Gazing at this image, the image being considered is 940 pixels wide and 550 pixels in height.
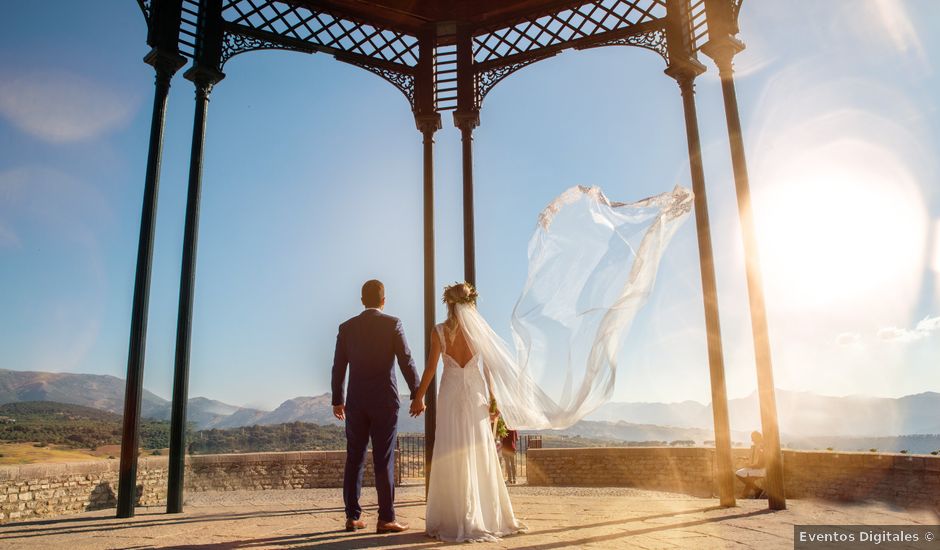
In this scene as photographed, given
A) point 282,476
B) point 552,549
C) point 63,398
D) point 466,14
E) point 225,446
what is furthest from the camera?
point 63,398

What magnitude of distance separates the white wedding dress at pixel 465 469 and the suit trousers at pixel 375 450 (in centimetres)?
37

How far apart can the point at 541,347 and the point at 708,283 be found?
2.31m

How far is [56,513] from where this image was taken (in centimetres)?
793

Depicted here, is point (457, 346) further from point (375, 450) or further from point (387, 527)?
point (387, 527)

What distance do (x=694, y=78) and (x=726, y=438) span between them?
4.36 metres

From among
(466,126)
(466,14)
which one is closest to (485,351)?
(466,126)

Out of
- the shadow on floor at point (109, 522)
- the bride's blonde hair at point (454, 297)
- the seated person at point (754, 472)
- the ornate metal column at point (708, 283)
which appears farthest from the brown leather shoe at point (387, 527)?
the seated person at point (754, 472)

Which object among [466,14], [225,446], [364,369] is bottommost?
[225,446]

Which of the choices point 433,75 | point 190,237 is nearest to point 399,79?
point 433,75

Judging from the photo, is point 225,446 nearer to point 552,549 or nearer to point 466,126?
point 466,126

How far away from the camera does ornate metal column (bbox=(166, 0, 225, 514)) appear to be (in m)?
6.74

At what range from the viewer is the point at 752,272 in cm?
636

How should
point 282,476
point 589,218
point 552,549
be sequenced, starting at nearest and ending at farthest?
point 552,549
point 589,218
point 282,476

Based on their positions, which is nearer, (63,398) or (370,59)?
(370,59)
